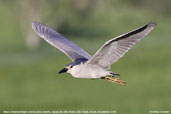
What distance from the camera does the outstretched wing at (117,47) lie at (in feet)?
26.1

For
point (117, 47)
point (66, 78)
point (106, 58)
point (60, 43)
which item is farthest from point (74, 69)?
point (66, 78)

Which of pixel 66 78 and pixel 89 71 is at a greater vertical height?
pixel 66 78

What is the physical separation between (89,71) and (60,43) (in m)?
1.81

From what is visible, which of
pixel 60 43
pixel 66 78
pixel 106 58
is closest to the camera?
pixel 106 58

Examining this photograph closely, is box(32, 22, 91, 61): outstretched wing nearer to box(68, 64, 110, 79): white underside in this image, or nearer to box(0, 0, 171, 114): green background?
box(68, 64, 110, 79): white underside

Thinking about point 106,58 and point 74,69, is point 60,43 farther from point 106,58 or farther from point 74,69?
point 106,58

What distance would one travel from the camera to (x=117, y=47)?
824cm

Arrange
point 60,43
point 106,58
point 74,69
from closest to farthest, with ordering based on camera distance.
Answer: point 106,58
point 74,69
point 60,43

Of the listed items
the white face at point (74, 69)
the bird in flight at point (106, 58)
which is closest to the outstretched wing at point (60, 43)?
the bird in flight at point (106, 58)

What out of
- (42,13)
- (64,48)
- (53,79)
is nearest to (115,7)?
(42,13)

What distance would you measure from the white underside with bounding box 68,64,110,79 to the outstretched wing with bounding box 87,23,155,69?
91mm

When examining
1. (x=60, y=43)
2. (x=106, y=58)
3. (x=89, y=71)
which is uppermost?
(x=60, y=43)

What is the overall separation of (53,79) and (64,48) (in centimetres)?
1431

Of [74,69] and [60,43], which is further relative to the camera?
[60,43]
